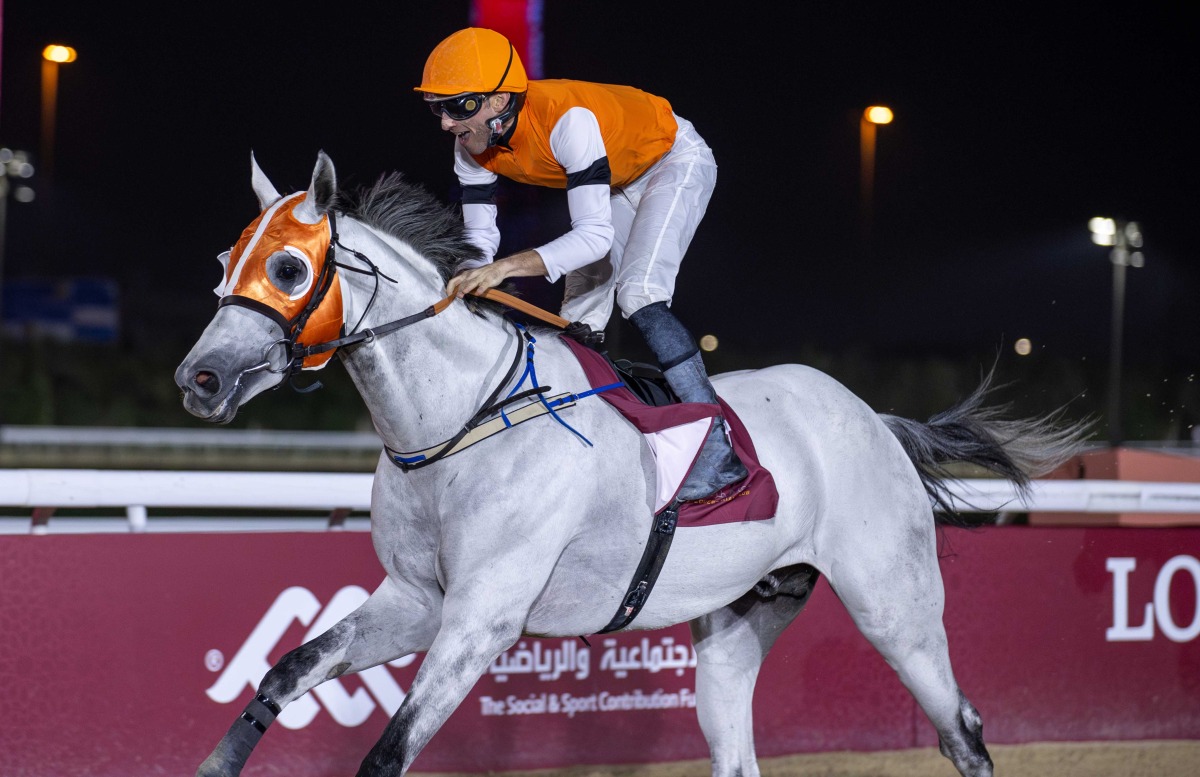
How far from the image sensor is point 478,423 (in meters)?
2.97

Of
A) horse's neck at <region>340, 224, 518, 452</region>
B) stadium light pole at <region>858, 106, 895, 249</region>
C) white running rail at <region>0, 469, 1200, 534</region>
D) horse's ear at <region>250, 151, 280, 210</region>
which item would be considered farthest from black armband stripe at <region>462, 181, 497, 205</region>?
stadium light pole at <region>858, 106, 895, 249</region>

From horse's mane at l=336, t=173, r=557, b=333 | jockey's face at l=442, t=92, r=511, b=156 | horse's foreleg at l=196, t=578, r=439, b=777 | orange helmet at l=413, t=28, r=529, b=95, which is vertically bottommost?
horse's foreleg at l=196, t=578, r=439, b=777

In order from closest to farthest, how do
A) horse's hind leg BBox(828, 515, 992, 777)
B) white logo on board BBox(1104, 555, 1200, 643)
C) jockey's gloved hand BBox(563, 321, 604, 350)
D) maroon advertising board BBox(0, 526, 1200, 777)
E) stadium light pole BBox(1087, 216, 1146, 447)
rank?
jockey's gloved hand BBox(563, 321, 604, 350) < horse's hind leg BBox(828, 515, 992, 777) < maroon advertising board BBox(0, 526, 1200, 777) < white logo on board BBox(1104, 555, 1200, 643) < stadium light pole BBox(1087, 216, 1146, 447)

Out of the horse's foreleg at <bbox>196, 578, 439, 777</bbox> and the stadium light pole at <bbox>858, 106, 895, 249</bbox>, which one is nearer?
the horse's foreleg at <bbox>196, 578, 439, 777</bbox>

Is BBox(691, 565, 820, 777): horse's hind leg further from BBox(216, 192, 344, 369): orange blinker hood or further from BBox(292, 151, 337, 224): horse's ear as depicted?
BBox(292, 151, 337, 224): horse's ear

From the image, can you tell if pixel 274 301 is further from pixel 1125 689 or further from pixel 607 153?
pixel 1125 689

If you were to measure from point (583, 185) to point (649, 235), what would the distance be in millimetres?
427

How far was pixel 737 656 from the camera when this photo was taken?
12.5 ft

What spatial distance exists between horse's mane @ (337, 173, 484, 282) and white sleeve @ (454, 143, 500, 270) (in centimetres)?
25

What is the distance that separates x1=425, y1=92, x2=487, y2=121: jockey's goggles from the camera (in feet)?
10.0

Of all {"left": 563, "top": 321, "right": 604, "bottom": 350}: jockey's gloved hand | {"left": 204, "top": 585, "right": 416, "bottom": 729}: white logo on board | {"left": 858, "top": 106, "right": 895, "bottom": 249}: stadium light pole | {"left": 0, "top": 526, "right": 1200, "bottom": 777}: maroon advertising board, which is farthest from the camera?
{"left": 858, "top": 106, "right": 895, "bottom": 249}: stadium light pole

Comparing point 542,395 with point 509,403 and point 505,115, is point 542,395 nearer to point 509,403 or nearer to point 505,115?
point 509,403

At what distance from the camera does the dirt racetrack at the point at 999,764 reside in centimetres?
479

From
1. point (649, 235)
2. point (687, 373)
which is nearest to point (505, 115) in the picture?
point (649, 235)
